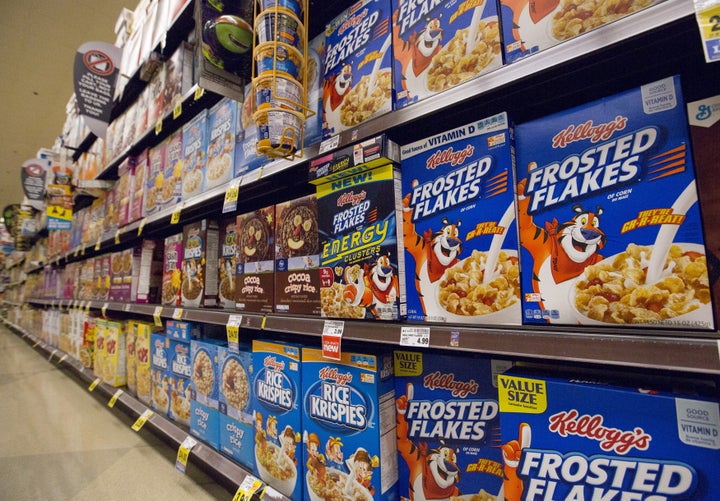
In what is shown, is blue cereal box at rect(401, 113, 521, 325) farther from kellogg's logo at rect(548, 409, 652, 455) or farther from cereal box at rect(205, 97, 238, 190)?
cereal box at rect(205, 97, 238, 190)

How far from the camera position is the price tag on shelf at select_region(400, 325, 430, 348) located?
31.4 inches

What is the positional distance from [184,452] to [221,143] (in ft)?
4.51

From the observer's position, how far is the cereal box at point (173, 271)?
1.86m

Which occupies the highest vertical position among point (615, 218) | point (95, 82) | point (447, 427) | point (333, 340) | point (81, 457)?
point (95, 82)

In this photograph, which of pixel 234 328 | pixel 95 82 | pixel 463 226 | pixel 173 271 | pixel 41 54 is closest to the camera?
pixel 463 226

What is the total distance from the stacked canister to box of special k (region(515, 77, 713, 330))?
643 millimetres

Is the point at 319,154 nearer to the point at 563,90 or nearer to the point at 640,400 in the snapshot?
the point at 563,90

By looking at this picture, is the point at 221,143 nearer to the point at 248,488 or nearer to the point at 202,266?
the point at 202,266

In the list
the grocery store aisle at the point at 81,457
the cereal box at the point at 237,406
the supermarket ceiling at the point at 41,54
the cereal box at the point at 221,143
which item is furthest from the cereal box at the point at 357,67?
the supermarket ceiling at the point at 41,54

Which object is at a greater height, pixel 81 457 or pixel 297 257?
pixel 297 257

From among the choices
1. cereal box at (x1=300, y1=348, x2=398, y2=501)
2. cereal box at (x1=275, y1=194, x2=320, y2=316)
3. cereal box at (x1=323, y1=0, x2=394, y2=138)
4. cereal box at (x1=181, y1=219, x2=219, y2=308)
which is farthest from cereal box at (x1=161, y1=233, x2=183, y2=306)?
cereal box at (x1=323, y1=0, x2=394, y2=138)

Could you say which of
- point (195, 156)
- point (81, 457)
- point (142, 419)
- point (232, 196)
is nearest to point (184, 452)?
point (142, 419)

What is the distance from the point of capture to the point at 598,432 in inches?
23.8

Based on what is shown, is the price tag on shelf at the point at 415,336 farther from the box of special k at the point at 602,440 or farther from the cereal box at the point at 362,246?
the box of special k at the point at 602,440
